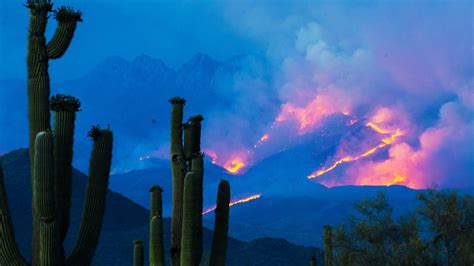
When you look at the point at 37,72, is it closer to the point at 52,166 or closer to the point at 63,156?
the point at 63,156

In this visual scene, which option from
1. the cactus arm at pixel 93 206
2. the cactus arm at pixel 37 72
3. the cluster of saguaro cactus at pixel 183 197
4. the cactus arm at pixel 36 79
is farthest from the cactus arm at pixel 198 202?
the cactus arm at pixel 37 72

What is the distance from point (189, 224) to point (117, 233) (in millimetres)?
75606

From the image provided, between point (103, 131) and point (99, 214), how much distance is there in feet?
5.06

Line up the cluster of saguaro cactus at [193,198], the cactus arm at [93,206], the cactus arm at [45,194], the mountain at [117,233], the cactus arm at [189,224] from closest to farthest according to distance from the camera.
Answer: the cactus arm at [45,194] < the cactus arm at [93,206] < the cactus arm at [189,224] < the cluster of saguaro cactus at [193,198] < the mountain at [117,233]

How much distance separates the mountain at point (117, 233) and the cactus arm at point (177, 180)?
2104 inches

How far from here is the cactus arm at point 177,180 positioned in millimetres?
15109

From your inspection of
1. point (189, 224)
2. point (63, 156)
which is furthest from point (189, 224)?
point (63, 156)

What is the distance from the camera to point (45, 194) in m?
11.2

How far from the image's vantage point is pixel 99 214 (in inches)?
493

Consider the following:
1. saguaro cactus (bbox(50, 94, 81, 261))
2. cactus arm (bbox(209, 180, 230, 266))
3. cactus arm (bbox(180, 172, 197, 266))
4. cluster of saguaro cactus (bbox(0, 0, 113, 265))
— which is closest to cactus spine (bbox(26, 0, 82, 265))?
cluster of saguaro cactus (bbox(0, 0, 113, 265))

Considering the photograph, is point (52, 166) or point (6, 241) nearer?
point (52, 166)

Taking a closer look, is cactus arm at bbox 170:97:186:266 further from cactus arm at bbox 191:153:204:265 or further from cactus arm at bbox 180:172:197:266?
cactus arm at bbox 180:172:197:266

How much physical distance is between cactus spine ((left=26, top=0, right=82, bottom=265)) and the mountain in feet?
185

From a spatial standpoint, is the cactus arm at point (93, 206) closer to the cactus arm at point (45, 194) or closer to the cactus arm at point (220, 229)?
the cactus arm at point (45, 194)
